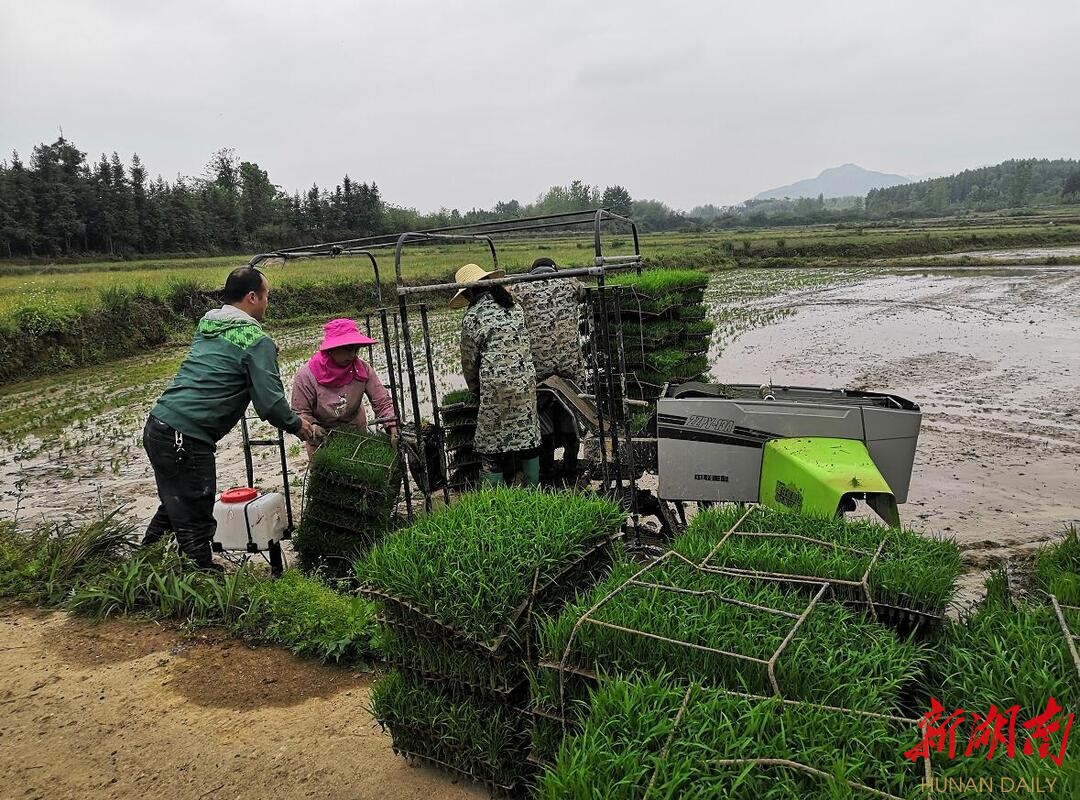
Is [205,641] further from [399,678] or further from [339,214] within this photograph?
[339,214]

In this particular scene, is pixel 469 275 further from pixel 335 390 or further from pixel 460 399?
pixel 335 390

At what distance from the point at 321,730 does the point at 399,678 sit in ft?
2.32

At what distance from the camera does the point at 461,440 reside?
19.4ft

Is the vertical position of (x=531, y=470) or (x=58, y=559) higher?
(x=531, y=470)

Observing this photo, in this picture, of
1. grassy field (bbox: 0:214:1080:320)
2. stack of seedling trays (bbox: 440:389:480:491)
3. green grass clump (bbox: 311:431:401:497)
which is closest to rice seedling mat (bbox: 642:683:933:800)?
green grass clump (bbox: 311:431:401:497)

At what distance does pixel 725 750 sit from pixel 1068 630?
1.24 meters

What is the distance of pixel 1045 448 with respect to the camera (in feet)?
26.5

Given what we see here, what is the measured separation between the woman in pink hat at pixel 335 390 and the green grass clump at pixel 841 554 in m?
3.07

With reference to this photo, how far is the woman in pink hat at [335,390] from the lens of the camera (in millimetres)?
5312

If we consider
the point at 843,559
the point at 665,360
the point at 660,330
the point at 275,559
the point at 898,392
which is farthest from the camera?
the point at 898,392

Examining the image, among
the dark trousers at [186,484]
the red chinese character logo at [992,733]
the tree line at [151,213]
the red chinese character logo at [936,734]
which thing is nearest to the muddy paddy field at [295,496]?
the dark trousers at [186,484]

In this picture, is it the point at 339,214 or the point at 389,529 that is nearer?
the point at 389,529

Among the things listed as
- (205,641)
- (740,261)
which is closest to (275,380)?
(205,641)

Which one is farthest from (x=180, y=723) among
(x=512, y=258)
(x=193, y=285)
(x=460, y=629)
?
(x=512, y=258)
